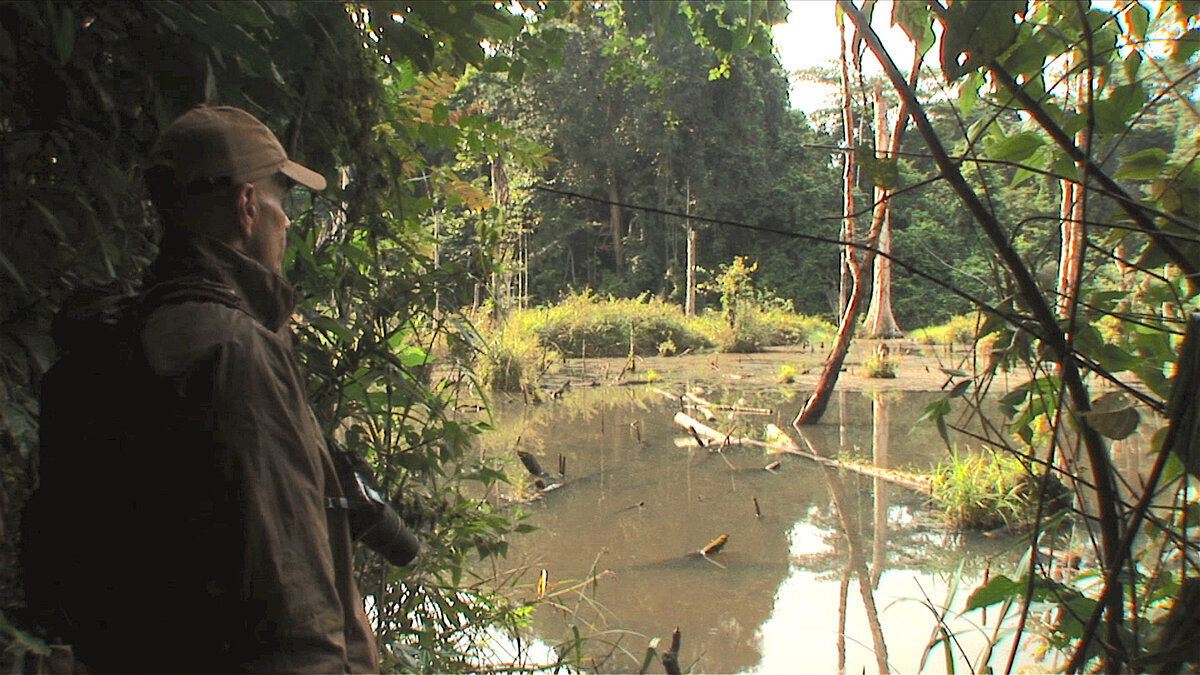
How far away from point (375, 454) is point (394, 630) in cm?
36

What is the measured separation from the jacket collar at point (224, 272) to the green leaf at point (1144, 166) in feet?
2.94

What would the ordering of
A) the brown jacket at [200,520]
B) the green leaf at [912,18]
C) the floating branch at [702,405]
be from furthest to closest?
the floating branch at [702,405] < the green leaf at [912,18] < the brown jacket at [200,520]

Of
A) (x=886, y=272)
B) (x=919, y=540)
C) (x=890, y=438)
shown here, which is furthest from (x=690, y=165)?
(x=919, y=540)

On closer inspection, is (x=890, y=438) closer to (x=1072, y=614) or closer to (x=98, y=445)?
(x=1072, y=614)

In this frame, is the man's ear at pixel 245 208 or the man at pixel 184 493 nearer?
the man at pixel 184 493

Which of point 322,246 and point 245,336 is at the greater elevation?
point 322,246

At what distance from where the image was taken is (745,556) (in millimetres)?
4777

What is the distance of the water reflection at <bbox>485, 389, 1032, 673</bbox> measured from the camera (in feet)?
12.1

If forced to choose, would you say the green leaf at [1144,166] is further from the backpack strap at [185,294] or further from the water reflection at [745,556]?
the water reflection at [745,556]

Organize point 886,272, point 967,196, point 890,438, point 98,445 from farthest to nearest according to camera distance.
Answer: point 886,272 < point 890,438 < point 967,196 < point 98,445

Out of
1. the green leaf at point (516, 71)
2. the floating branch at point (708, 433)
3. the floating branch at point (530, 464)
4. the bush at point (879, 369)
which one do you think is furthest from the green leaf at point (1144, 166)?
the bush at point (879, 369)

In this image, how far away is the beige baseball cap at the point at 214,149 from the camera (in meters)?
0.81

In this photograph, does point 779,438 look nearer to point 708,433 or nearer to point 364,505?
point 708,433

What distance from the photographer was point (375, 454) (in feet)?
5.99
